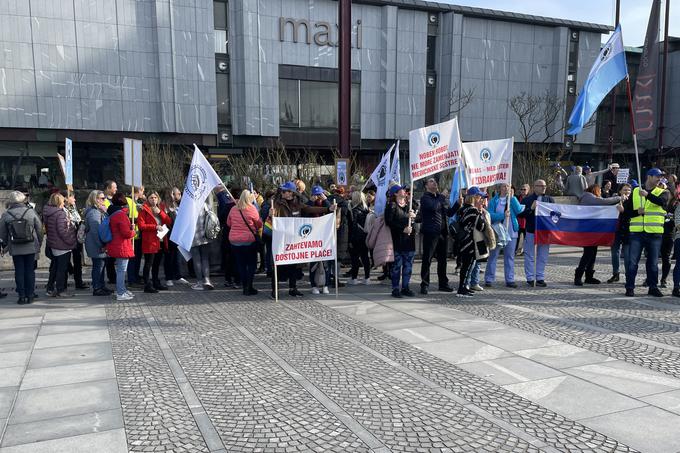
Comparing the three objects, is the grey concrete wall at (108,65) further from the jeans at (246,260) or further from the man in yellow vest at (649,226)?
the man in yellow vest at (649,226)

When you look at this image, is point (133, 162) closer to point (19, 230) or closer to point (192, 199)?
point (192, 199)

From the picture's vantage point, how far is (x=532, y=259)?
9992mm

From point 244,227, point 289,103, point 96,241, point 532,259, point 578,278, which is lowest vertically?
point 578,278

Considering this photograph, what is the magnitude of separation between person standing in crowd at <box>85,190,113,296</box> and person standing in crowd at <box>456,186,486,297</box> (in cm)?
594

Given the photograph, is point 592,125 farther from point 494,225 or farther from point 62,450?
point 62,450

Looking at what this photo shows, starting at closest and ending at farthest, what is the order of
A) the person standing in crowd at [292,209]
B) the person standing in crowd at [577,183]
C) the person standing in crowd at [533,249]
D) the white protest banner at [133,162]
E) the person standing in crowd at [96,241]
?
the person standing in crowd at [96,241] < the person standing in crowd at [292,209] < the white protest banner at [133,162] < the person standing in crowd at [533,249] < the person standing in crowd at [577,183]

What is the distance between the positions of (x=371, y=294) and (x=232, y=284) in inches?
106

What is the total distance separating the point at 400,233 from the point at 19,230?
19.6 feet

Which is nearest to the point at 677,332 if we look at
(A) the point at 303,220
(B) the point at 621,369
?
(B) the point at 621,369

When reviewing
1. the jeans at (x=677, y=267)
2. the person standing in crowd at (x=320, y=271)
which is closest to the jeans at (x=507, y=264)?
the jeans at (x=677, y=267)

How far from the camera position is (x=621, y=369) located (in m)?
5.34

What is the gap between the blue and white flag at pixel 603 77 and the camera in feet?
30.6

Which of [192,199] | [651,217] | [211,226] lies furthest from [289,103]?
[651,217]

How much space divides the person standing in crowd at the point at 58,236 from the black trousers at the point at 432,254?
5889mm
